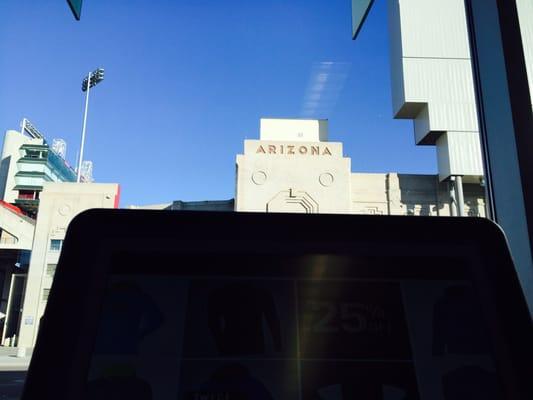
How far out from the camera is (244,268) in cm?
65

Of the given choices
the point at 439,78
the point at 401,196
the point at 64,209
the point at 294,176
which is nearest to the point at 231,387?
the point at 294,176

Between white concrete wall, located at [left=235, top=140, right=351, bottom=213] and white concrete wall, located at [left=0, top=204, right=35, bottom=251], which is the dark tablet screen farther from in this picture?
white concrete wall, located at [left=0, top=204, right=35, bottom=251]

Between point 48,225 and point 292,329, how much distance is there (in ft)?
84.3

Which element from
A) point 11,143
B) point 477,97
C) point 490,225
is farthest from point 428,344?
point 11,143

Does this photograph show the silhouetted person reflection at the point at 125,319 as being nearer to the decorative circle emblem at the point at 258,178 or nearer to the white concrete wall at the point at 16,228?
the decorative circle emblem at the point at 258,178

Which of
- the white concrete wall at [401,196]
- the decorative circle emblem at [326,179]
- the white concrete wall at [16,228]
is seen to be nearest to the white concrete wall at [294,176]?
the decorative circle emblem at [326,179]

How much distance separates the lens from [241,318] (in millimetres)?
621

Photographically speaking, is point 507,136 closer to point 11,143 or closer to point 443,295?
point 443,295

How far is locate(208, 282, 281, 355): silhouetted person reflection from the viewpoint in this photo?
604 mm

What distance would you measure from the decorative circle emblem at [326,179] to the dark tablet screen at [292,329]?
78.3 ft

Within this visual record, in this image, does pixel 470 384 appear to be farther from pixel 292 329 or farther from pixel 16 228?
pixel 16 228

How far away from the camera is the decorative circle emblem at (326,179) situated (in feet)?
79.8

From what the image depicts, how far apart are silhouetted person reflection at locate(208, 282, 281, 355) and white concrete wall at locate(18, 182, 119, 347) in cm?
2321

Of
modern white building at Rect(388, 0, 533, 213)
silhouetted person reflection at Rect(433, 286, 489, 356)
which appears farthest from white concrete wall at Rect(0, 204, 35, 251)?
silhouetted person reflection at Rect(433, 286, 489, 356)
